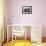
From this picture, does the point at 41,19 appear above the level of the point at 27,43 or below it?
above

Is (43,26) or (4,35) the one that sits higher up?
(43,26)

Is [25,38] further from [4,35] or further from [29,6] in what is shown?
[29,6]

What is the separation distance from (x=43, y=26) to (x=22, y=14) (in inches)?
15.6

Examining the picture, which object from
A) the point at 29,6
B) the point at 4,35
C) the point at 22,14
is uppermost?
the point at 29,6

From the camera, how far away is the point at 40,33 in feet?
6.56

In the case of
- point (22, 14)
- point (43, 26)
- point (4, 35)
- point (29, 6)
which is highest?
point (29, 6)

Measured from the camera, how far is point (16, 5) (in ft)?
6.64

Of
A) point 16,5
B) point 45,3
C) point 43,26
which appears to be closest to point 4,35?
point 16,5

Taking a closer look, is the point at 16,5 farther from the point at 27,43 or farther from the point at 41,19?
the point at 27,43

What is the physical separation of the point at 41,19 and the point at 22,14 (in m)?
0.32

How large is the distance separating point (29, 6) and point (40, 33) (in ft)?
1.55

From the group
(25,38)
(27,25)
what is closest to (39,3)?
(27,25)

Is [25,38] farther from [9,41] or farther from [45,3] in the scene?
[45,3]

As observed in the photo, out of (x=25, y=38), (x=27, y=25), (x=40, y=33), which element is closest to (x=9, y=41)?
(x=25, y=38)
